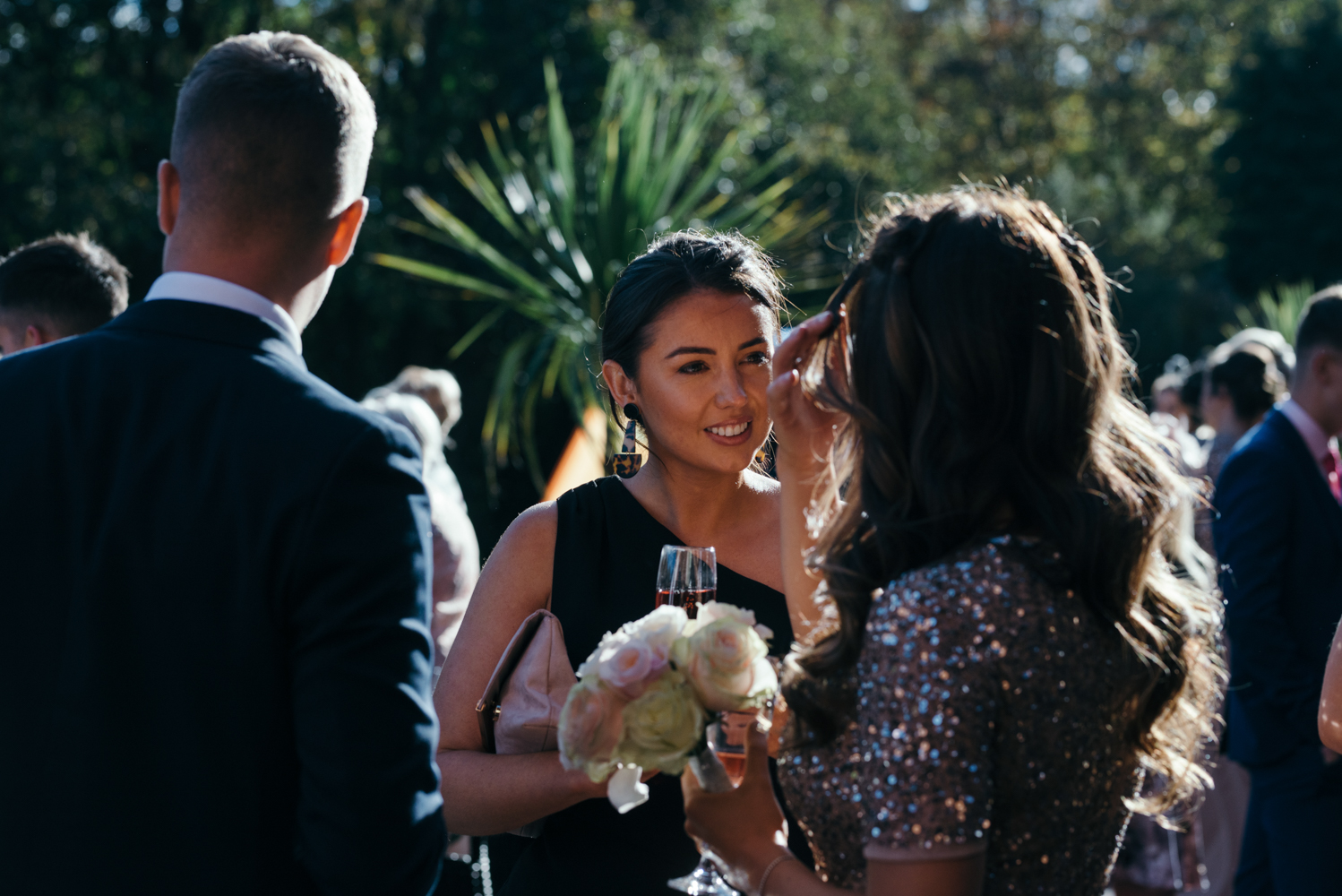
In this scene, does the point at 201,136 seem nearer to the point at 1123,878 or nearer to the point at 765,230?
the point at 1123,878

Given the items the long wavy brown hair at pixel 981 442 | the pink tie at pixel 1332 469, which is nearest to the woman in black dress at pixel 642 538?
the long wavy brown hair at pixel 981 442

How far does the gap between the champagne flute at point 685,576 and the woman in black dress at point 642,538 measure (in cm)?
40

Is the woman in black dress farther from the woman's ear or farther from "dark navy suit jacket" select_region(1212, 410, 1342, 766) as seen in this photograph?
"dark navy suit jacket" select_region(1212, 410, 1342, 766)

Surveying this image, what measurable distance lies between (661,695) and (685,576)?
0.47 meters

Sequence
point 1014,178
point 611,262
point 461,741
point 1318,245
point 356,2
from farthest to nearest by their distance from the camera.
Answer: point 1014,178 < point 1318,245 < point 356,2 < point 611,262 < point 461,741

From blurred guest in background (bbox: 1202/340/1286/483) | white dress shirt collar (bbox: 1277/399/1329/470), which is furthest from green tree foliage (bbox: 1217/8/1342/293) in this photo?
white dress shirt collar (bbox: 1277/399/1329/470)

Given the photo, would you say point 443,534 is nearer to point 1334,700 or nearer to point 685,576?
point 685,576

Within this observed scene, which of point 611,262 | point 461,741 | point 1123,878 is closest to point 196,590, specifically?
point 461,741

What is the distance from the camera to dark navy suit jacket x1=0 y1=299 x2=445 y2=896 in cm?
149

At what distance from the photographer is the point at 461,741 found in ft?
7.57

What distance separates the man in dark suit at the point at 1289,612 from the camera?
3582 mm

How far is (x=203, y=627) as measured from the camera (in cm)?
149

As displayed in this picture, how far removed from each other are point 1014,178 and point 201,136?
1093 inches

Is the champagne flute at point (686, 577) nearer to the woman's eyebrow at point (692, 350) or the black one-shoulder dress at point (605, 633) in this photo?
the black one-shoulder dress at point (605, 633)
